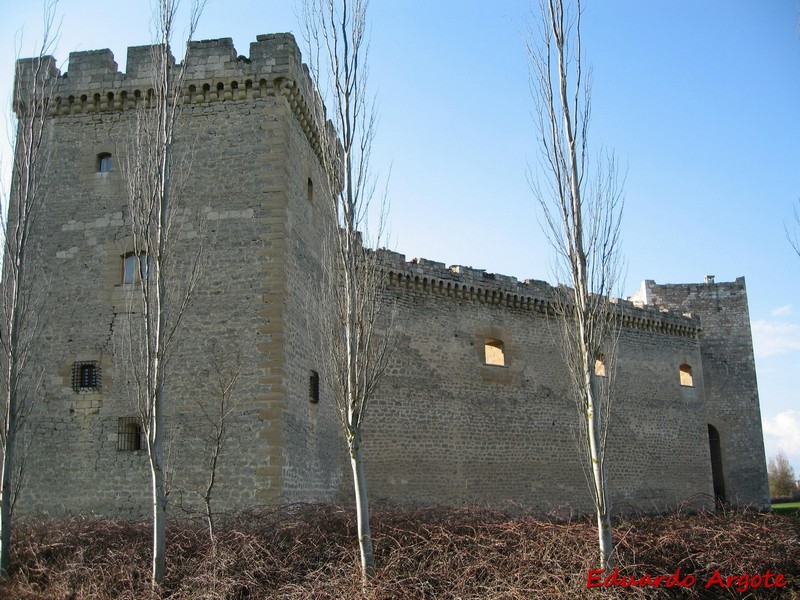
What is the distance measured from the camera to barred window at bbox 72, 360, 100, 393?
12.0 meters

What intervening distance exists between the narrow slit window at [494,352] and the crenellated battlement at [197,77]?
349 inches

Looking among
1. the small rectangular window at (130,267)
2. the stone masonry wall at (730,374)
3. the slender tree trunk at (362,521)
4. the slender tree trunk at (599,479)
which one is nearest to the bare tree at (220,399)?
the small rectangular window at (130,267)

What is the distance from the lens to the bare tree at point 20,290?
10.1 m

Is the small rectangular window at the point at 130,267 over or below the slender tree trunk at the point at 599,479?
over

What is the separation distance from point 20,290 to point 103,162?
3.19m

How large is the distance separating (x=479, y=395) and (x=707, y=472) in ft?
32.5

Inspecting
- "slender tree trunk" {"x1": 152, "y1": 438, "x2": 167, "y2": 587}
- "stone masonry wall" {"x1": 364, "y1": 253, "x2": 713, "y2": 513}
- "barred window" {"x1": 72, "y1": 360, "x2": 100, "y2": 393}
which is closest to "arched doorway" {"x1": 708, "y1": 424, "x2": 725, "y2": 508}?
"stone masonry wall" {"x1": 364, "y1": 253, "x2": 713, "y2": 513}

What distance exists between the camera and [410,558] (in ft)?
27.4

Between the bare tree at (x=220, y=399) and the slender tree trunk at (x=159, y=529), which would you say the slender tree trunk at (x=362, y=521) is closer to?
the slender tree trunk at (x=159, y=529)

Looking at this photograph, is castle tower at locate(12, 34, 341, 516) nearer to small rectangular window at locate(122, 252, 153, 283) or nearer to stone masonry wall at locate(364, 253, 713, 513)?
small rectangular window at locate(122, 252, 153, 283)

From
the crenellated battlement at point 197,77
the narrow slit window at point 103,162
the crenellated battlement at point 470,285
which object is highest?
the crenellated battlement at point 197,77

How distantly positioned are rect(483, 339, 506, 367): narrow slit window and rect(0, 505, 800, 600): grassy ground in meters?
9.58

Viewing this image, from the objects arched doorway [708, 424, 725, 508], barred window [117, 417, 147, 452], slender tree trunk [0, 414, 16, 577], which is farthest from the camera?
arched doorway [708, 424, 725, 508]

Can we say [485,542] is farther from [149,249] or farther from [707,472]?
[707,472]
